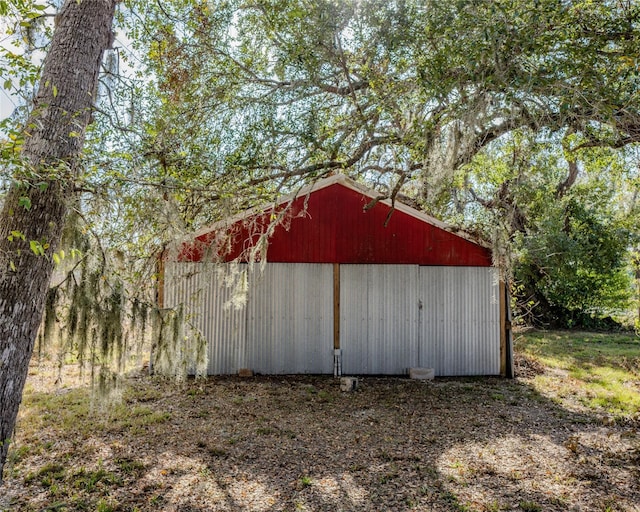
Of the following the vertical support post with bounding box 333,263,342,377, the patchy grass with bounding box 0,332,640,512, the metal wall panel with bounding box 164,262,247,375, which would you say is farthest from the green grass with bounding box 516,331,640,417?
the metal wall panel with bounding box 164,262,247,375

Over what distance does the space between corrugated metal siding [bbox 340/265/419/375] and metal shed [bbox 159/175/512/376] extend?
0.06 feet

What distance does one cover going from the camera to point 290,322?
28.3 ft

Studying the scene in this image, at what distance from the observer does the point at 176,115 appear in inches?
267

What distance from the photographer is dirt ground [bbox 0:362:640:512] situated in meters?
4.00

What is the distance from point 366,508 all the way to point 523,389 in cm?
518

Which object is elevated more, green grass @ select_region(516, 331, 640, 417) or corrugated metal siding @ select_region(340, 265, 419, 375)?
corrugated metal siding @ select_region(340, 265, 419, 375)

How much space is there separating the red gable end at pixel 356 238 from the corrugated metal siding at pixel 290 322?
0.39 metres

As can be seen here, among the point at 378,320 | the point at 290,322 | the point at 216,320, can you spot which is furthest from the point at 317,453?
the point at 216,320

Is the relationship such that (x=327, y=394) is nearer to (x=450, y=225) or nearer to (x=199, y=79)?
(x=450, y=225)

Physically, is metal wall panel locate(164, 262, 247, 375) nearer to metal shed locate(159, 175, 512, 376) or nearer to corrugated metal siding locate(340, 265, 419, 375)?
metal shed locate(159, 175, 512, 376)

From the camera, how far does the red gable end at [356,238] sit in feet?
28.4

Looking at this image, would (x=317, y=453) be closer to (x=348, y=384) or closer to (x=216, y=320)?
(x=348, y=384)

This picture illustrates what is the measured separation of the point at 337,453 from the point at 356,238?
14.9 feet

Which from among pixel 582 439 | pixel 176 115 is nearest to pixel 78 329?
pixel 176 115
